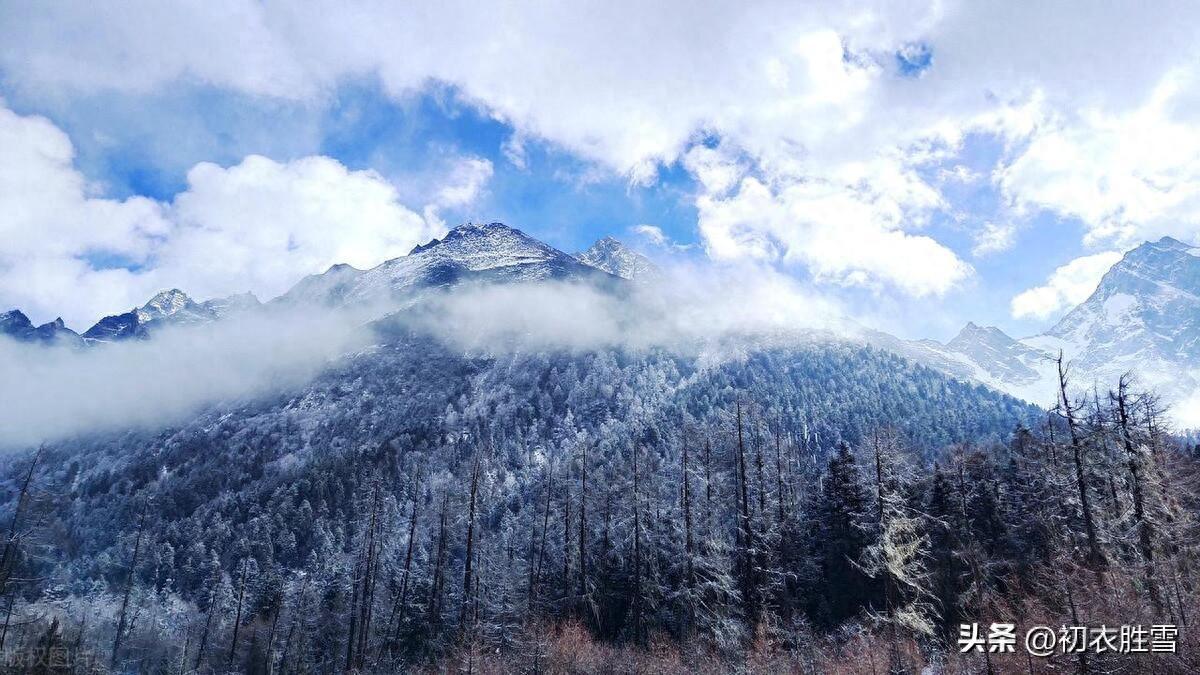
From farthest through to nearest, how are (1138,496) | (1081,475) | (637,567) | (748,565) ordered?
(637,567) → (748,565) → (1081,475) → (1138,496)

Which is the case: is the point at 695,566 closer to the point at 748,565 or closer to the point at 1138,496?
the point at 748,565

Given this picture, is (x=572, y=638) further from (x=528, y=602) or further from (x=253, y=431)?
(x=253, y=431)

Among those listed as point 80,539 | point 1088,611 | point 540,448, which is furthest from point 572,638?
point 80,539

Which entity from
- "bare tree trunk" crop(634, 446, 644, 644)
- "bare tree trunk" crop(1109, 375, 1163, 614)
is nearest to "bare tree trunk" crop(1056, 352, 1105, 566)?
"bare tree trunk" crop(1109, 375, 1163, 614)

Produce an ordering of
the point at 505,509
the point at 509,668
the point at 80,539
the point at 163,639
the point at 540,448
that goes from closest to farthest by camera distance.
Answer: the point at 509,668 < the point at 163,639 < the point at 505,509 < the point at 80,539 < the point at 540,448

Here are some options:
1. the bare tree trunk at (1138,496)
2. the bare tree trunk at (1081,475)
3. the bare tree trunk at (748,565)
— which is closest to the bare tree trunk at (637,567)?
the bare tree trunk at (748,565)

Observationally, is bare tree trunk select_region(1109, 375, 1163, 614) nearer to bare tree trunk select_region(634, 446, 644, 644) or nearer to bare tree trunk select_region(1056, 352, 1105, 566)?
bare tree trunk select_region(1056, 352, 1105, 566)

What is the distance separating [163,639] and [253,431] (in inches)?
3690

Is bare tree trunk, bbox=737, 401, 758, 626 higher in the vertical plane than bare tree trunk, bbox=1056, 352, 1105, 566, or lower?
lower

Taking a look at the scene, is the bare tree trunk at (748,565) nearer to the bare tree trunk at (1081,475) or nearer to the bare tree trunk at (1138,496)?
the bare tree trunk at (1081,475)

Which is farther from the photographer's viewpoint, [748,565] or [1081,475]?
[748,565]

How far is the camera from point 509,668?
40.1 metres

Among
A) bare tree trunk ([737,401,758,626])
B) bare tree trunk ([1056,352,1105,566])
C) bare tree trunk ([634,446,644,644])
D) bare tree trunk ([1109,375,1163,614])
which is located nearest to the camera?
bare tree trunk ([1109,375,1163,614])

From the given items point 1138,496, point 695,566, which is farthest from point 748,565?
point 1138,496
